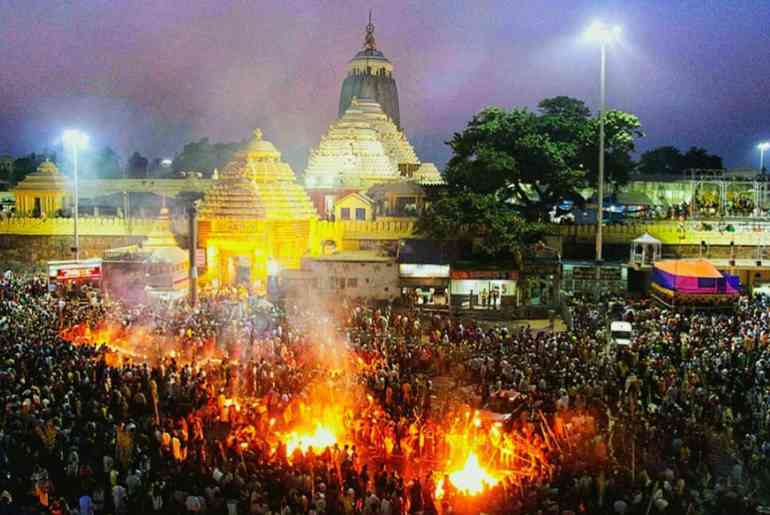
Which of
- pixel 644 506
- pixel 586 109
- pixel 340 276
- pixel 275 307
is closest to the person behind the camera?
pixel 644 506

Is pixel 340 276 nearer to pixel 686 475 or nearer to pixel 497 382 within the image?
pixel 497 382

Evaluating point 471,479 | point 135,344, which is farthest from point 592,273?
point 135,344

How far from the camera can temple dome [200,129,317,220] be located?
29.7 metres

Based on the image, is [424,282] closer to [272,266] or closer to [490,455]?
[272,266]

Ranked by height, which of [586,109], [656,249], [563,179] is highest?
[586,109]

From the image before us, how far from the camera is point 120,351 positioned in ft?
63.6

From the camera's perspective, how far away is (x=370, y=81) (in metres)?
53.3

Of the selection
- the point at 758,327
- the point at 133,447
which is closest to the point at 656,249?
the point at 758,327

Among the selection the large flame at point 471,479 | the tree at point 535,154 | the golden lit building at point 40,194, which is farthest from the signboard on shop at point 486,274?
the golden lit building at point 40,194

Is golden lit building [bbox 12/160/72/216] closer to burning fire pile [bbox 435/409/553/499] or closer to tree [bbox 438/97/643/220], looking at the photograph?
tree [bbox 438/97/643/220]

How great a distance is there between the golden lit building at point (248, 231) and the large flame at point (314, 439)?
14.8 metres

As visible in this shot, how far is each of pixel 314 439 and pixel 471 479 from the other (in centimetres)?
306

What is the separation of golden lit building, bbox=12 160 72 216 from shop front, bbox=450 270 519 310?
951 inches

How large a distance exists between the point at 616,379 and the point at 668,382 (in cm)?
103
